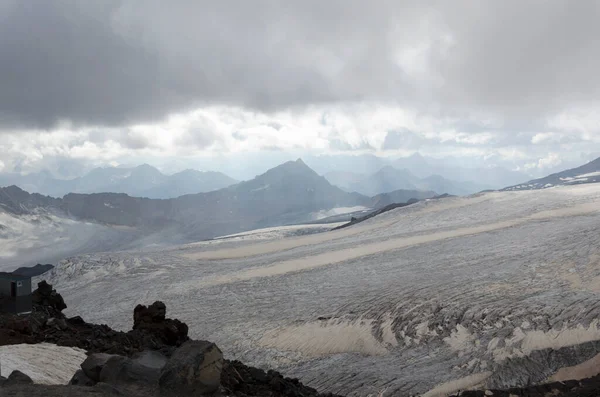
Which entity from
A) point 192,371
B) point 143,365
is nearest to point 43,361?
point 143,365

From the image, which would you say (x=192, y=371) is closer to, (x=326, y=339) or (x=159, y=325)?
(x=159, y=325)

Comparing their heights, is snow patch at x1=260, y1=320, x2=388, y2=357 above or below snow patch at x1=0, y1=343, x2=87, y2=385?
below

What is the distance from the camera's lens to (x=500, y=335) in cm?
1573

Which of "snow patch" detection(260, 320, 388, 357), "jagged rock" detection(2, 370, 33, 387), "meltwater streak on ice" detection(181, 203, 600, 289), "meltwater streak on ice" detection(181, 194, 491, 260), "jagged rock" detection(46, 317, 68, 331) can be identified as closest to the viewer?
"jagged rock" detection(2, 370, 33, 387)

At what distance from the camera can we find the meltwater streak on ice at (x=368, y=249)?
1184 inches

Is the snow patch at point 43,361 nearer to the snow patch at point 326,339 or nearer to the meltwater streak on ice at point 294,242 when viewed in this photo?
the snow patch at point 326,339

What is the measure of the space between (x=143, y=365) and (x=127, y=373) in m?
0.27

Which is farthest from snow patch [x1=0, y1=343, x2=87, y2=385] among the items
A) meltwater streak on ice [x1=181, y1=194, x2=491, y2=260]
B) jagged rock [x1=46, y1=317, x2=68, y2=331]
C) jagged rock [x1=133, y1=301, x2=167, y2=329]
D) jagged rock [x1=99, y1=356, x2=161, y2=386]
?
meltwater streak on ice [x1=181, y1=194, x2=491, y2=260]

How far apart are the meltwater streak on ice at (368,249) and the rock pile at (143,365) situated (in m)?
13.4

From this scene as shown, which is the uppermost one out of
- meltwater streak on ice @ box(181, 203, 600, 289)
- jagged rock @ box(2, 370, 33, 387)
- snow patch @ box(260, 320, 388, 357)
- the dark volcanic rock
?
jagged rock @ box(2, 370, 33, 387)

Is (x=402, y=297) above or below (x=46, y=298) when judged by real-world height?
below

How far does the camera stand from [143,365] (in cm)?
848

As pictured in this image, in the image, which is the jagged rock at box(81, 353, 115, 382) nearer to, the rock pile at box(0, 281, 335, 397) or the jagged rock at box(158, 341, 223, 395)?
the rock pile at box(0, 281, 335, 397)

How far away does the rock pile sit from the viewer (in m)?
7.96
